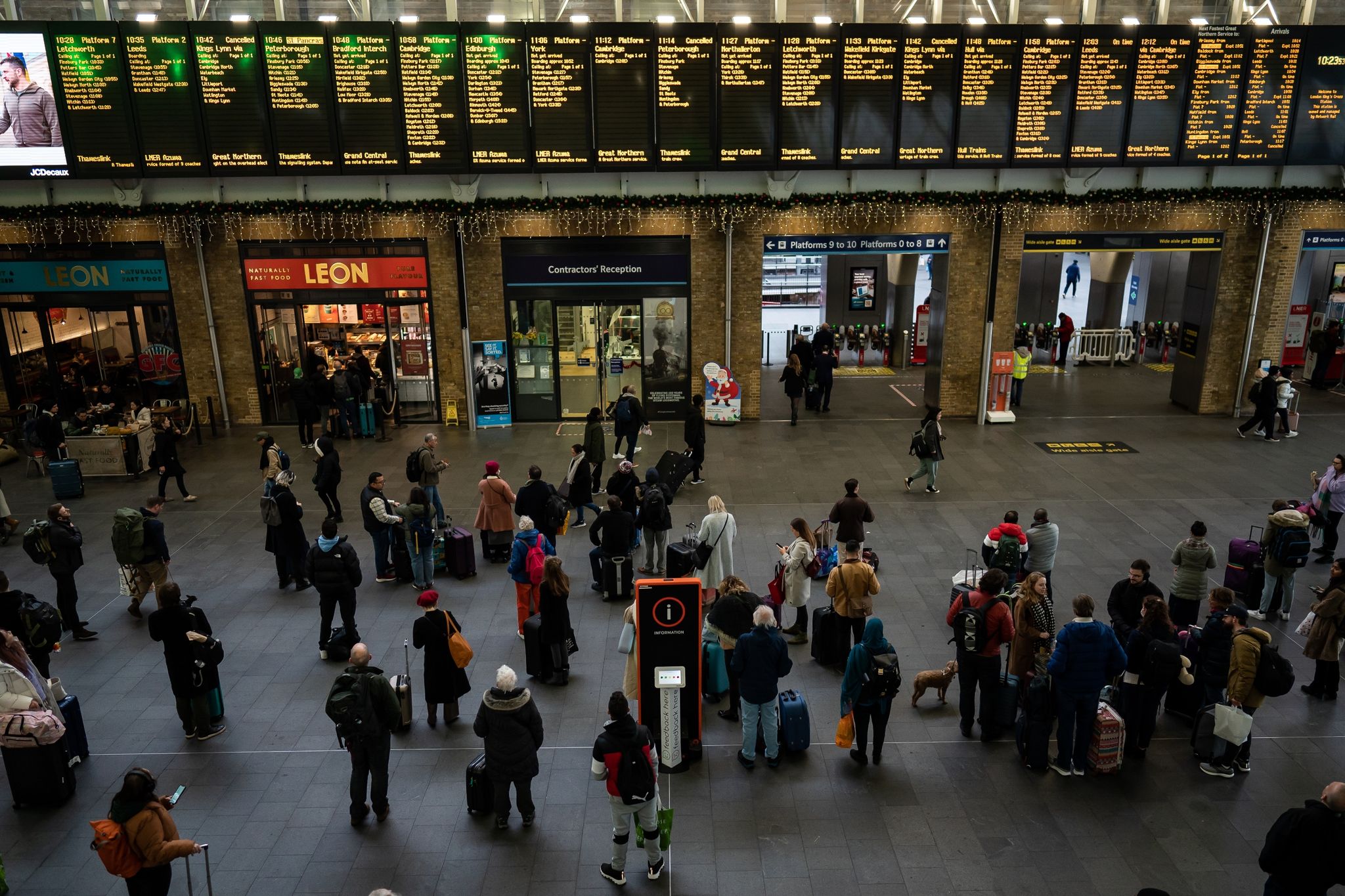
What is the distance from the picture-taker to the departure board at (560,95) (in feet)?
52.6

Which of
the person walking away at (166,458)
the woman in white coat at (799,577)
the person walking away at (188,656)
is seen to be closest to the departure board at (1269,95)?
the woman in white coat at (799,577)

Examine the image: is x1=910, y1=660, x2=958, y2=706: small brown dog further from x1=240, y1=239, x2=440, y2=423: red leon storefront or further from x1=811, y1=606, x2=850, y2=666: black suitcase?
x1=240, y1=239, x2=440, y2=423: red leon storefront

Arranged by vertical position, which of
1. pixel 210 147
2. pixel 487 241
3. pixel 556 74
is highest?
pixel 556 74

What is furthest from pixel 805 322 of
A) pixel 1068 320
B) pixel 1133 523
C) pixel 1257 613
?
pixel 1257 613

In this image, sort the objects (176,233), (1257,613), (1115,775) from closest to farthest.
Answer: (1115,775), (1257,613), (176,233)

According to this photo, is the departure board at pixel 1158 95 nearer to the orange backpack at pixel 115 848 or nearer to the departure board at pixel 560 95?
the departure board at pixel 560 95

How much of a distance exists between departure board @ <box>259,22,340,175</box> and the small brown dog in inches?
498

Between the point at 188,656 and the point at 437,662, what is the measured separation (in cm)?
215

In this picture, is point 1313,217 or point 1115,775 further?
point 1313,217

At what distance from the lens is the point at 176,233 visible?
18094 millimetres

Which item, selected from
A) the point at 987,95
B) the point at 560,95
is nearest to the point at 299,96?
the point at 560,95

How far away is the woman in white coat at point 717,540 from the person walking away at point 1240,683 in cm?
473

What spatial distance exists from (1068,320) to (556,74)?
14.3 metres

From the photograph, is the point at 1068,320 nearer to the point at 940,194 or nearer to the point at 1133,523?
the point at 940,194
